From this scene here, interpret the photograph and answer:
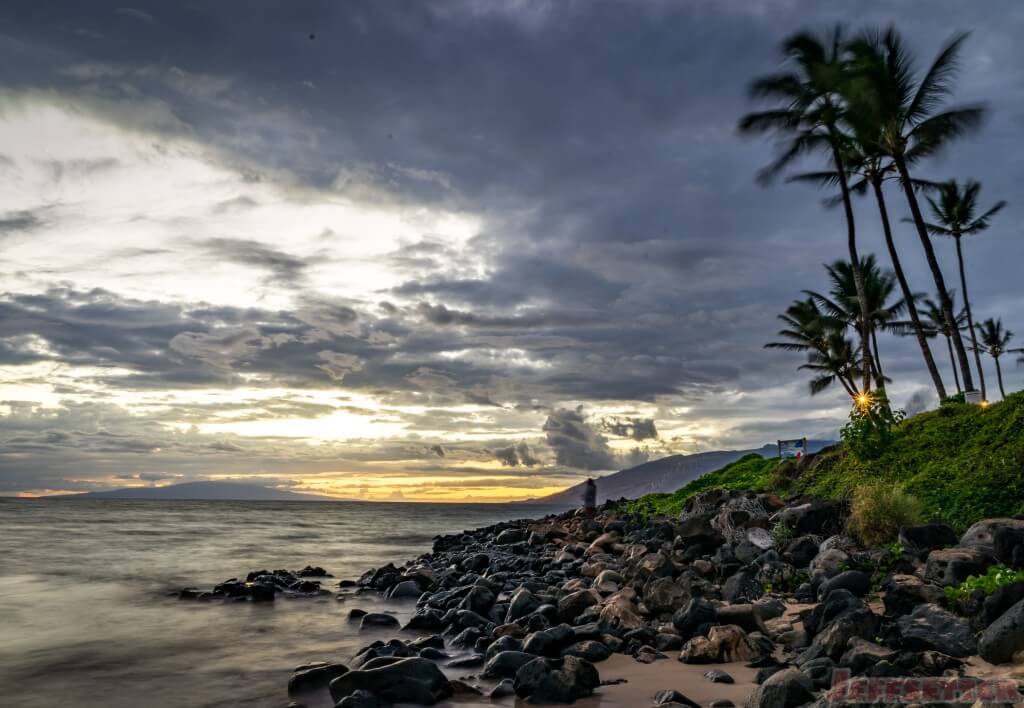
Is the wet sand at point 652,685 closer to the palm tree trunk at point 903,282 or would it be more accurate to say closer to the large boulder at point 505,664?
the large boulder at point 505,664

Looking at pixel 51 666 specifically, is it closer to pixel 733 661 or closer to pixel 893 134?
pixel 733 661

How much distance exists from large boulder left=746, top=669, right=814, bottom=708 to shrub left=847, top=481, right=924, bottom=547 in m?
6.92

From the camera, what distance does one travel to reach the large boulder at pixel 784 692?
231 inches

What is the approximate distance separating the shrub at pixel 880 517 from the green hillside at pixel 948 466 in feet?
4.37

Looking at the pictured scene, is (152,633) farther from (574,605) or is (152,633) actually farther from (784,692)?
(784,692)

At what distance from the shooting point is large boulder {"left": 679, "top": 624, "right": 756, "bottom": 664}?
7.96 meters

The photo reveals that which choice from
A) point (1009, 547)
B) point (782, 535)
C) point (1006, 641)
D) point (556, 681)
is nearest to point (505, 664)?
point (556, 681)

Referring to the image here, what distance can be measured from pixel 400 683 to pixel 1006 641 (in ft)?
18.8

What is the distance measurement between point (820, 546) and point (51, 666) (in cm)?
1236

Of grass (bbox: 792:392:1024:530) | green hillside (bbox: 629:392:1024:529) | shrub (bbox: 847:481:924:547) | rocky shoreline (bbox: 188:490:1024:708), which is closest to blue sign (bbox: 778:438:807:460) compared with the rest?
green hillside (bbox: 629:392:1024:529)

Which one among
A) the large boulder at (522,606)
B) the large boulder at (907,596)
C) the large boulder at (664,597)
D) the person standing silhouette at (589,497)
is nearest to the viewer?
the large boulder at (907,596)

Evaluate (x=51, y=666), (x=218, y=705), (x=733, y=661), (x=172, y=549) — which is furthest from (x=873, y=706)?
(x=172, y=549)

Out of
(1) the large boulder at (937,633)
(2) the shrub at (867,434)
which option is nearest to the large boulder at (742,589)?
(1) the large boulder at (937,633)

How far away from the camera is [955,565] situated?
28.3 feet
